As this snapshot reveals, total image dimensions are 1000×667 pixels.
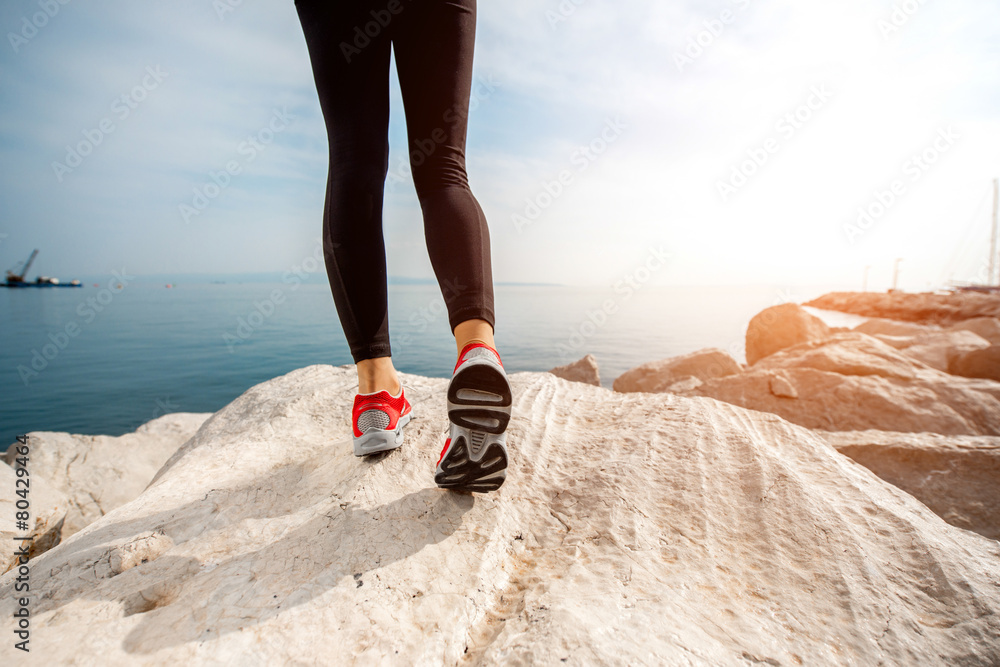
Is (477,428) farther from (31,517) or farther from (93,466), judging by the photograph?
(93,466)

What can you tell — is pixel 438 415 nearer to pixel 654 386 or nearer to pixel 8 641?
pixel 8 641

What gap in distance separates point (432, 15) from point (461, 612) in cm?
167

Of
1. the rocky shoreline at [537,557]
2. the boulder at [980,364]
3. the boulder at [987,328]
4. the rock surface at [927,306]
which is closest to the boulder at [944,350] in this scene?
the boulder at [980,364]

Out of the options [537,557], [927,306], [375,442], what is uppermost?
[375,442]

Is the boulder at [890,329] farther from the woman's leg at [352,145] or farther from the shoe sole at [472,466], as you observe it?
the woman's leg at [352,145]

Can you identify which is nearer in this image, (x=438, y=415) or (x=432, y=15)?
(x=432, y=15)

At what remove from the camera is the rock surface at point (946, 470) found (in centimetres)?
223

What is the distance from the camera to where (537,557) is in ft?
3.84

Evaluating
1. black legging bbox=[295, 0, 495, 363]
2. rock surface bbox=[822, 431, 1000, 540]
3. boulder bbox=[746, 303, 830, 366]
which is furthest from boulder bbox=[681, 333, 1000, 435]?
boulder bbox=[746, 303, 830, 366]

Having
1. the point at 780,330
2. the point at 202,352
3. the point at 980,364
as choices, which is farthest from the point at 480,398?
the point at 202,352

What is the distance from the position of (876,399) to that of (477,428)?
13.3ft

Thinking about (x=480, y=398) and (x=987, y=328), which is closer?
(x=480, y=398)

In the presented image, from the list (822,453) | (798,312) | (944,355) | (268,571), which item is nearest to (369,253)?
(268,571)

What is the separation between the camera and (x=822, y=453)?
1.57 metres
